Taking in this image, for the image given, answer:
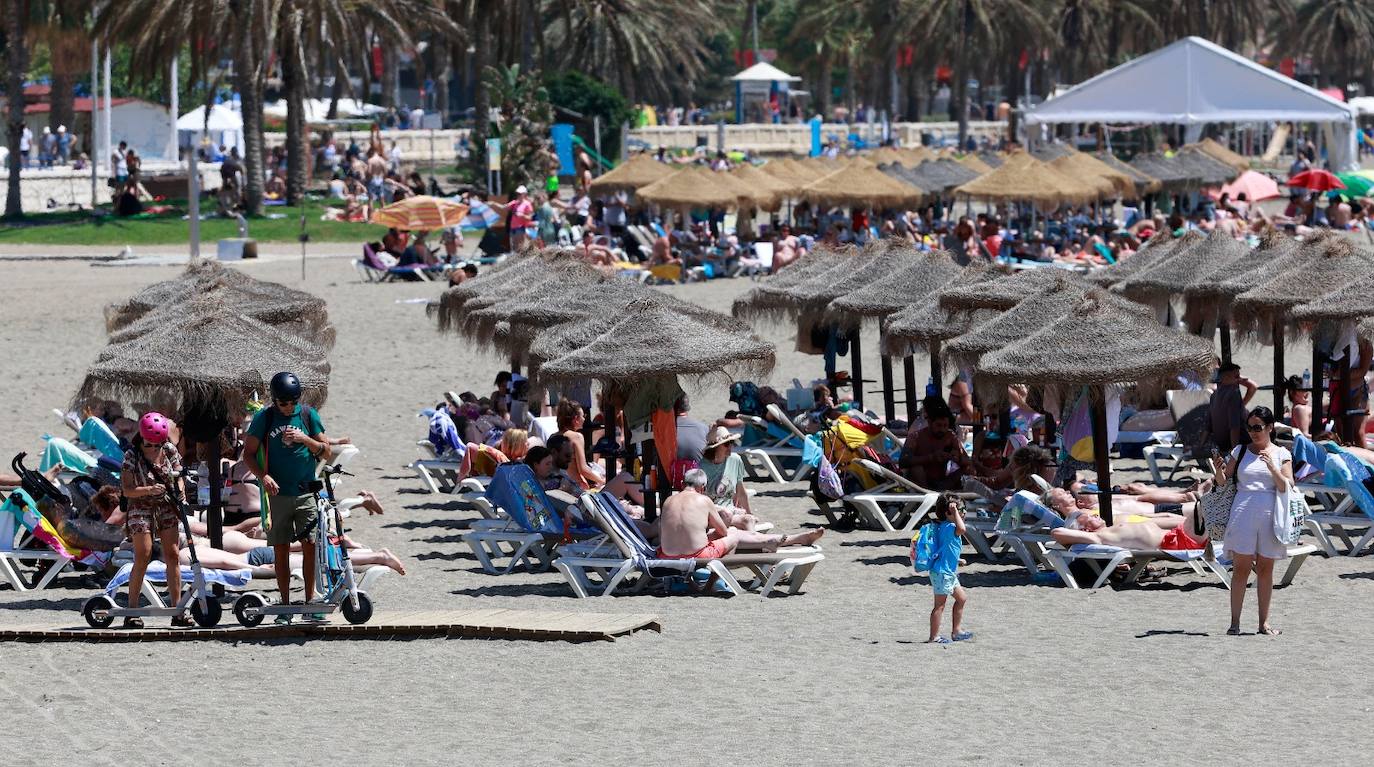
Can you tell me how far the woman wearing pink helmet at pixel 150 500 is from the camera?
33.5ft

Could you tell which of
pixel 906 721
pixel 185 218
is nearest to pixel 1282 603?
pixel 906 721

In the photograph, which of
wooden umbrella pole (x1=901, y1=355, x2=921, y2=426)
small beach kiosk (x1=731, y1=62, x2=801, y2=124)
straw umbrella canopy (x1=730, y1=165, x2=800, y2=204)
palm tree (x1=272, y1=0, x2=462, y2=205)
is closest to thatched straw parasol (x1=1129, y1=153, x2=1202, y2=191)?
straw umbrella canopy (x1=730, y1=165, x2=800, y2=204)

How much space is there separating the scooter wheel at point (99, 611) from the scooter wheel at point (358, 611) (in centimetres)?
119

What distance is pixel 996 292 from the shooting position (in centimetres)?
1580

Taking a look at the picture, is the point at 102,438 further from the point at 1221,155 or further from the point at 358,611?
the point at 1221,155

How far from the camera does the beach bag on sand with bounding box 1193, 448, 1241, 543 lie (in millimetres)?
10469

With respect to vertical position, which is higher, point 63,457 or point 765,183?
point 765,183

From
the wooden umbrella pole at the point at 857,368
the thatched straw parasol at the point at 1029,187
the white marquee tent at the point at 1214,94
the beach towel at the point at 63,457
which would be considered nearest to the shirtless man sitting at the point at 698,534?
the beach towel at the point at 63,457

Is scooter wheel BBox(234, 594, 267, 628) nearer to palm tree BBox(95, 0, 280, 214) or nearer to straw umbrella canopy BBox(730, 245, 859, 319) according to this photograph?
straw umbrella canopy BBox(730, 245, 859, 319)

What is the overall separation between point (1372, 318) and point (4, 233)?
3390 centimetres

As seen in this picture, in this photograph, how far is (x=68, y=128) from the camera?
57625 mm

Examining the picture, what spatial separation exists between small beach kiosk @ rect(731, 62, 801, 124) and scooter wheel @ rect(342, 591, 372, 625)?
62440 mm

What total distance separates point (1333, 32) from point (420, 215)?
59162 mm

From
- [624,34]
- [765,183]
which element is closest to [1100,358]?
[765,183]
